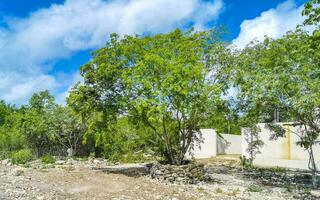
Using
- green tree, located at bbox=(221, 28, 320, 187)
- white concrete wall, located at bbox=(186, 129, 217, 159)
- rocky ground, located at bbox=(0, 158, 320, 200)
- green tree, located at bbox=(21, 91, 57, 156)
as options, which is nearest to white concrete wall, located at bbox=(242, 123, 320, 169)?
white concrete wall, located at bbox=(186, 129, 217, 159)

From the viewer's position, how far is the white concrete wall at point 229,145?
99.5 feet

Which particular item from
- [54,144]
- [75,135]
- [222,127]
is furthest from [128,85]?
[54,144]

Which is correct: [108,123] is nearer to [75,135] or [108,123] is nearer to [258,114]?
[258,114]

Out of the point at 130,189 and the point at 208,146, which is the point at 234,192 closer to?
the point at 130,189

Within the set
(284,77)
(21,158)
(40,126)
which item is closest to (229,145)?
(40,126)

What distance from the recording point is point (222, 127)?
16.3m

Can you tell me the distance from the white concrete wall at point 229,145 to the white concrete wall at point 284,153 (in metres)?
4.09

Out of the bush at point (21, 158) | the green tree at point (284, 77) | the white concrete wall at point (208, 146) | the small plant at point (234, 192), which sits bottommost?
the small plant at point (234, 192)

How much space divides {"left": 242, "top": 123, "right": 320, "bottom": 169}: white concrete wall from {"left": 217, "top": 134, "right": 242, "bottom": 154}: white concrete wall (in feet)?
13.4

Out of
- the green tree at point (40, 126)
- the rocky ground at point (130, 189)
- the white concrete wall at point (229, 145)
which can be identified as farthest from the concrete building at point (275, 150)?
the green tree at point (40, 126)

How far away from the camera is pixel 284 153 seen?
82.7 ft

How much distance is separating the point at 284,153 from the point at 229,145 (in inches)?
255

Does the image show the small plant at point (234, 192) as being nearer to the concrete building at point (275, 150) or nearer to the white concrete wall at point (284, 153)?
the concrete building at point (275, 150)

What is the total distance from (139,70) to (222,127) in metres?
4.51
